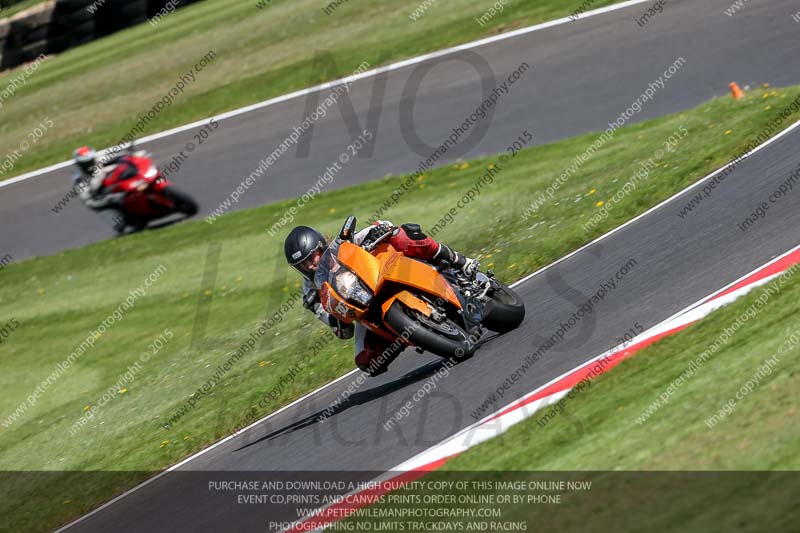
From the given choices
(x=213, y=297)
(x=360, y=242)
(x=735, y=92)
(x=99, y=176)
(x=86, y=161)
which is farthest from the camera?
(x=86, y=161)

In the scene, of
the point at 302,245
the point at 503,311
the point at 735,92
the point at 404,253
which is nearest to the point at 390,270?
the point at 404,253

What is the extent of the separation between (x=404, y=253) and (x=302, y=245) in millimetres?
1022

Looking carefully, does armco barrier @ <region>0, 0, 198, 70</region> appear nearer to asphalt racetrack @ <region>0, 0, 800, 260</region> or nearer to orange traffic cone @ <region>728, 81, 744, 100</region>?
asphalt racetrack @ <region>0, 0, 800, 260</region>

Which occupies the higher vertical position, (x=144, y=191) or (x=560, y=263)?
(x=560, y=263)

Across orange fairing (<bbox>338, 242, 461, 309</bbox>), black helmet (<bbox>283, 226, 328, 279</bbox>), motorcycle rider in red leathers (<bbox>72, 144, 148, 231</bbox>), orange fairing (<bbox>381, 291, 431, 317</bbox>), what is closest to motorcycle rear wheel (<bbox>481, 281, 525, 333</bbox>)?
orange fairing (<bbox>338, 242, 461, 309</bbox>)

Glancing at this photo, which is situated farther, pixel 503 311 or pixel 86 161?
pixel 86 161

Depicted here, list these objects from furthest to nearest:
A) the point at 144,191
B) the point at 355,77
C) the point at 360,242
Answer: the point at 355,77
the point at 144,191
the point at 360,242

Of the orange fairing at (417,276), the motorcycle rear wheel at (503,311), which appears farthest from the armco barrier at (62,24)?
the orange fairing at (417,276)

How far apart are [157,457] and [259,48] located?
1965 cm

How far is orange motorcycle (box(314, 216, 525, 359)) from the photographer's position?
9.31 m

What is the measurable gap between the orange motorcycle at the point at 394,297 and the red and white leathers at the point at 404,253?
12 cm

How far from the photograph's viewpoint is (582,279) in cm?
1156

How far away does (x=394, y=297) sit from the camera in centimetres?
942

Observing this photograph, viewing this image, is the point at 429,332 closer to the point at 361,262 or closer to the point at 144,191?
the point at 361,262
